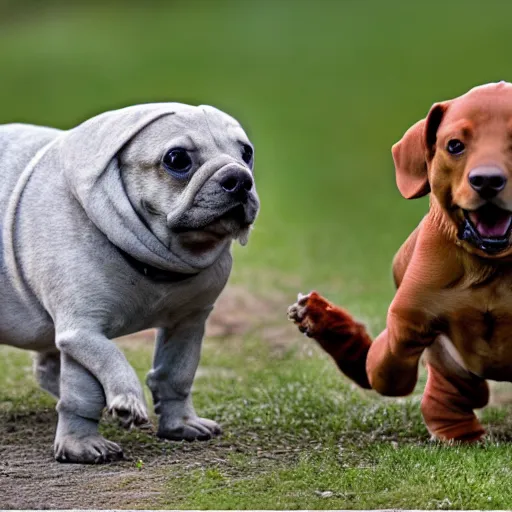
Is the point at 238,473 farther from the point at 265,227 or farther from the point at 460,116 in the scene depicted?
the point at 265,227

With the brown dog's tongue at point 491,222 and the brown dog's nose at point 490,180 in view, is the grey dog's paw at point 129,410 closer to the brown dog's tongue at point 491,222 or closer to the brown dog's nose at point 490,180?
the brown dog's tongue at point 491,222

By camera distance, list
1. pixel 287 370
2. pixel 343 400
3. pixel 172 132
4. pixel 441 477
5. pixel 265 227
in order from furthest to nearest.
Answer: pixel 265 227
pixel 287 370
pixel 343 400
pixel 172 132
pixel 441 477

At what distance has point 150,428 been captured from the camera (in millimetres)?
6805

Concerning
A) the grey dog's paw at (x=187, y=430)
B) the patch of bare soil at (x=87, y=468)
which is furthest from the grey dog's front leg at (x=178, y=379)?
the patch of bare soil at (x=87, y=468)

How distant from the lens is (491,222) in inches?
208

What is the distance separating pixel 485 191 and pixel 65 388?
224cm

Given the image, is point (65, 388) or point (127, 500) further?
point (65, 388)

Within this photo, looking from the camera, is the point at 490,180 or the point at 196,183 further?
the point at 196,183

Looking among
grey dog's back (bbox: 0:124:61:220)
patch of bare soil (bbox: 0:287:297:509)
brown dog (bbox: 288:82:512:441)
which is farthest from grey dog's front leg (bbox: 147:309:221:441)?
grey dog's back (bbox: 0:124:61:220)

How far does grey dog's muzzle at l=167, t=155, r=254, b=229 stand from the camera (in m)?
5.79

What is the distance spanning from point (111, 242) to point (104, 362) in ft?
1.87

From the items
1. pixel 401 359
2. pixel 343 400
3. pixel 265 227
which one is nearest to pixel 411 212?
pixel 265 227

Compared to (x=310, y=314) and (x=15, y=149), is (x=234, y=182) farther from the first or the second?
(x=15, y=149)

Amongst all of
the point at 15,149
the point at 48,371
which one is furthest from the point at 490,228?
the point at 48,371
